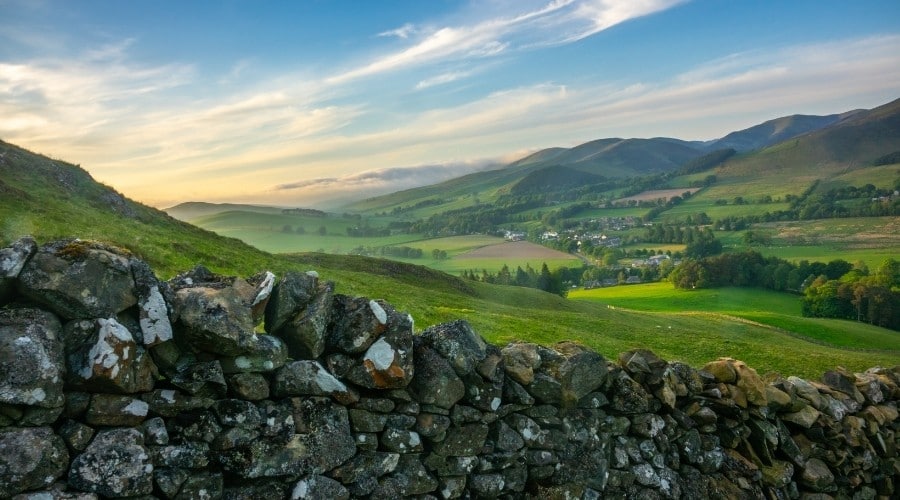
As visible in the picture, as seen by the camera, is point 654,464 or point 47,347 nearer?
point 47,347

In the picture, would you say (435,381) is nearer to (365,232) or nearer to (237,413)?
(237,413)

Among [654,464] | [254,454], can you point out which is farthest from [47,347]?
[654,464]

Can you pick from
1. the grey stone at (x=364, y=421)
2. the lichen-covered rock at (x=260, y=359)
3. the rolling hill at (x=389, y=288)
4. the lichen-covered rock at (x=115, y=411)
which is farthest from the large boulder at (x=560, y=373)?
the rolling hill at (x=389, y=288)

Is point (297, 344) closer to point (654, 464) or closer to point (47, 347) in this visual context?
point (47, 347)

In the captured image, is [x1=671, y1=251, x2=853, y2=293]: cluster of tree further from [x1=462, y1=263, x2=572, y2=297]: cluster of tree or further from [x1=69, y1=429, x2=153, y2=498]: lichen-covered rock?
[x1=69, y1=429, x2=153, y2=498]: lichen-covered rock

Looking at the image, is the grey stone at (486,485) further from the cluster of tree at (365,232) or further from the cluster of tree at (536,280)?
the cluster of tree at (365,232)
